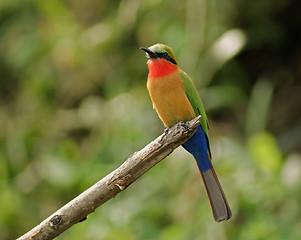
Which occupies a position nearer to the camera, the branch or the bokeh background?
the branch

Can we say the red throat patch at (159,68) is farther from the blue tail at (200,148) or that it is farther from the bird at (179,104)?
the blue tail at (200,148)

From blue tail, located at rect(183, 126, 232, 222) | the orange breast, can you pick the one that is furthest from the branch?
blue tail, located at rect(183, 126, 232, 222)

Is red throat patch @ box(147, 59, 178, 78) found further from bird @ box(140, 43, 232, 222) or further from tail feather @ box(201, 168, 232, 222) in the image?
tail feather @ box(201, 168, 232, 222)

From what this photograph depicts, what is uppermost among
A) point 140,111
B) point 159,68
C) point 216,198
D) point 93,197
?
point 140,111

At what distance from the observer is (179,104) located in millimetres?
2879

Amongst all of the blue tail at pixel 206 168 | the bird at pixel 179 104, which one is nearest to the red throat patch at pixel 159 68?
the bird at pixel 179 104

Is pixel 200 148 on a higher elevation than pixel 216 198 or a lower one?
higher

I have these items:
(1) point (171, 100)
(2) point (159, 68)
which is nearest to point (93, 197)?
(1) point (171, 100)

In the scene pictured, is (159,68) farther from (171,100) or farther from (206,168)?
(206,168)

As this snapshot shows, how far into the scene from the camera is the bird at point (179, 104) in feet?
9.46

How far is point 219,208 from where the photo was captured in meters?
2.90

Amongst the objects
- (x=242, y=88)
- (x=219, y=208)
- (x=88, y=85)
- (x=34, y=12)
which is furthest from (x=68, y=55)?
(x=219, y=208)

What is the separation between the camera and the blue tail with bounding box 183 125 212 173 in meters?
2.97

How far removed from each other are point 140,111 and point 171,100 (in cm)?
181
